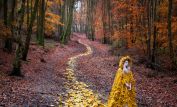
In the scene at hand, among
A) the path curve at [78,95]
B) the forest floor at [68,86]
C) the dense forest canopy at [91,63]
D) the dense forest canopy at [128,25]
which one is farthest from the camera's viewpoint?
the dense forest canopy at [128,25]

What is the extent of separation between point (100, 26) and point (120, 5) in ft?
80.4

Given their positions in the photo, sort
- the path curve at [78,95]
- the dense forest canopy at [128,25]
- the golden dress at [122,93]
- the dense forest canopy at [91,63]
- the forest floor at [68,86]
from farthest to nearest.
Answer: the dense forest canopy at [128,25], the dense forest canopy at [91,63], the forest floor at [68,86], the path curve at [78,95], the golden dress at [122,93]

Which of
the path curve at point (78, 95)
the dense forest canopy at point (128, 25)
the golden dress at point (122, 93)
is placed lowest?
the path curve at point (78, 95)

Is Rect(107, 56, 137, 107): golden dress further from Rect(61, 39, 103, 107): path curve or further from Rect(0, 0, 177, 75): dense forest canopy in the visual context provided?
Rect(0, 0, 177, 75): dense forest canopy

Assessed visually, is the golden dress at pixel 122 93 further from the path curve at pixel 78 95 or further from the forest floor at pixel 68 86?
the forest floor at pixel 68 86

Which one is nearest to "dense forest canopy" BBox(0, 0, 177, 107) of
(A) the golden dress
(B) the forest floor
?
(B) the forest floor

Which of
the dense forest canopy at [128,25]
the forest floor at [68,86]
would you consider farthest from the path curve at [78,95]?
the dense forest canopy at [128,25]

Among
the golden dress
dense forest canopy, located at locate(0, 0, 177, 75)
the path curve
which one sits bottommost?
the path curve

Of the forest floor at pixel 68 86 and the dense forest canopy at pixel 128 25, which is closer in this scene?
the forest floor at pixel 68 86

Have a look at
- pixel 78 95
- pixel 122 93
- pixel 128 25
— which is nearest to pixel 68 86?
pixel 78 95

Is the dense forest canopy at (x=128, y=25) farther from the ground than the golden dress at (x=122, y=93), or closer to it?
farther from the ground

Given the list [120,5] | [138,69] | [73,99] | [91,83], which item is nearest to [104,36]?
[120,5]

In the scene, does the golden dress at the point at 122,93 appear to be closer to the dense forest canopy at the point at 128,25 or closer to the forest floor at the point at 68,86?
the forest floor at the point at 68,86

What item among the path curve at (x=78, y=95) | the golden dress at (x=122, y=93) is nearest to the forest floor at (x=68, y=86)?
the path curve at (x=78, y=95)
